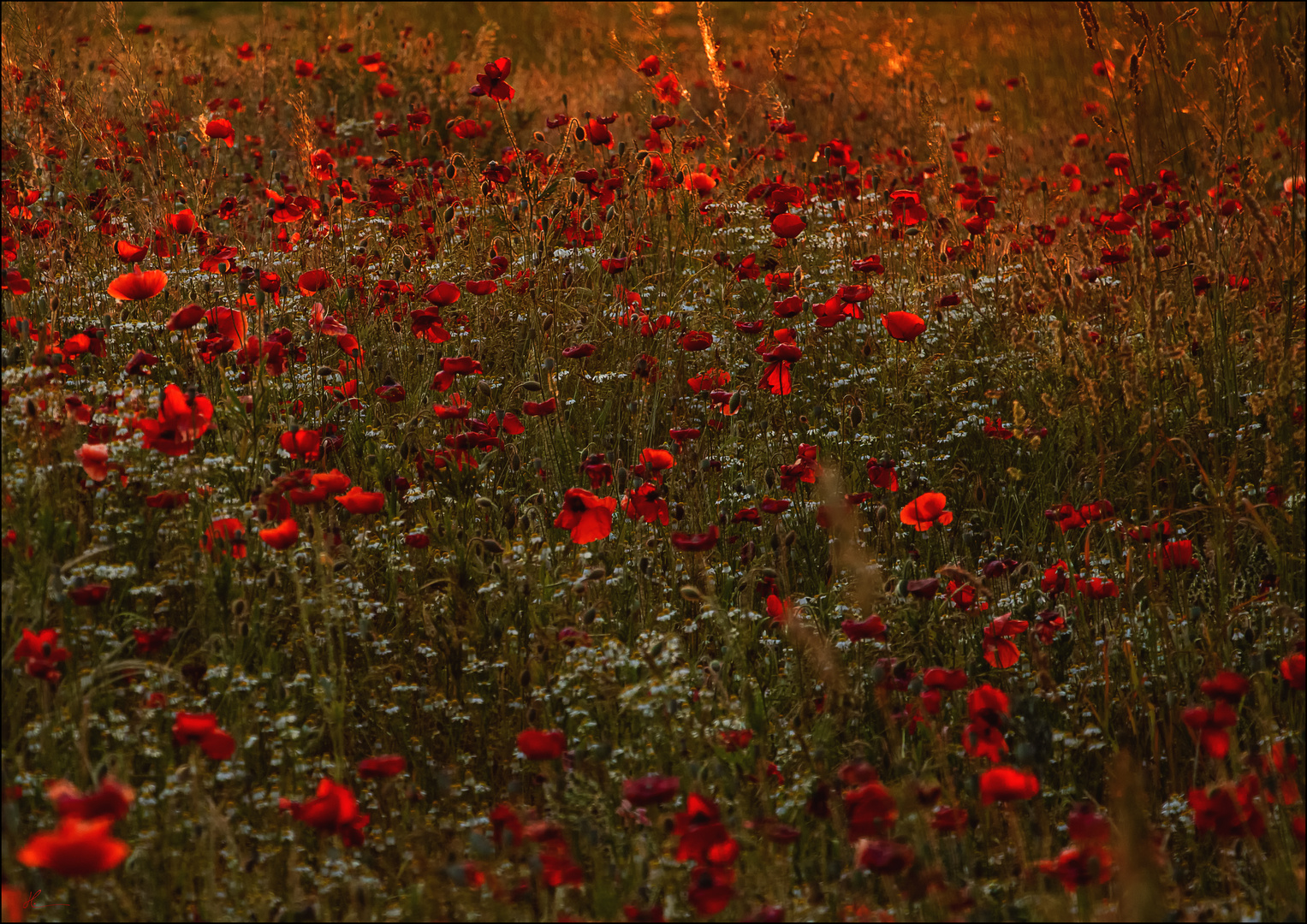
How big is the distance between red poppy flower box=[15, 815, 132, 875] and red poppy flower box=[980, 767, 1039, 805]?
3.71 ft

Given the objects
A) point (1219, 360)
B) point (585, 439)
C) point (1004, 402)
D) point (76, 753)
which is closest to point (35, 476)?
point (76, 753)

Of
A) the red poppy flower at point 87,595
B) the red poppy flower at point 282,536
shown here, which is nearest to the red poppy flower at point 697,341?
the red poppy flower at point 282,536

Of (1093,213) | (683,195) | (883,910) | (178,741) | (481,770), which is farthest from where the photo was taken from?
(1093,213)

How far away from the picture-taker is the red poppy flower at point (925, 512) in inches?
95.2

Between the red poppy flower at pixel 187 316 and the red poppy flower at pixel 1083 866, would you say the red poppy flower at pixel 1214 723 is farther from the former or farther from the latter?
the red poppy flower at pixel 187 316

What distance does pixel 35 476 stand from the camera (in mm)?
2113

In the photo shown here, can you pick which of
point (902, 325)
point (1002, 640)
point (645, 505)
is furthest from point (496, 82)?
point (1002, 640)

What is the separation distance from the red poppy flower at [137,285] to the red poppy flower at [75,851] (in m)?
1.57

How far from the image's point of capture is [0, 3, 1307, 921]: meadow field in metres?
1.70

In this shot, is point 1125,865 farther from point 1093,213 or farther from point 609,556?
point 1093,213

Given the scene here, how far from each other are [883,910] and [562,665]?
73 cm

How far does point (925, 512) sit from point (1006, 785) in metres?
0.90

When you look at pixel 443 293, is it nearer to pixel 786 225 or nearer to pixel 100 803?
pixel 786 225

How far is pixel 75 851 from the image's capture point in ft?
4.14
